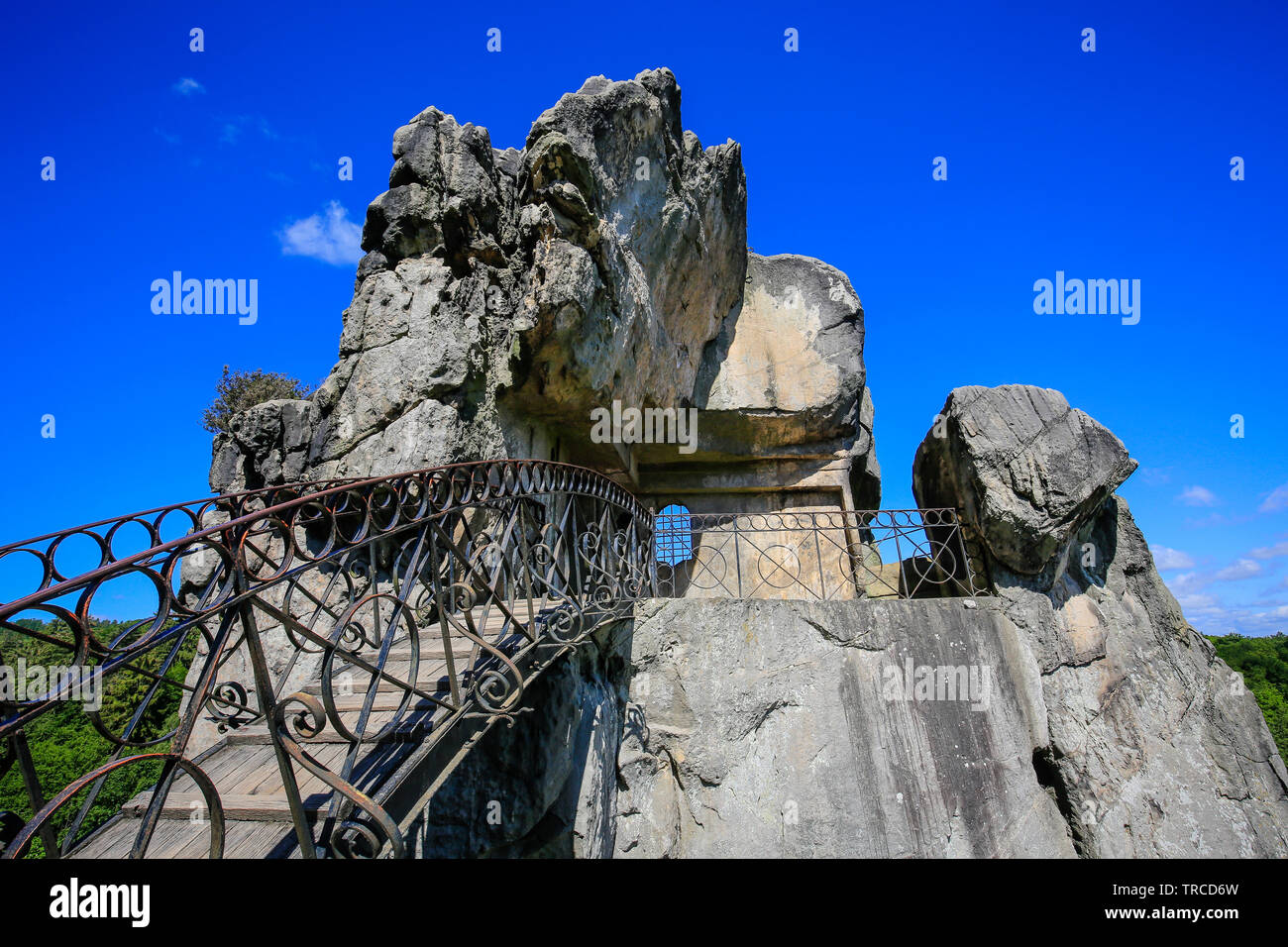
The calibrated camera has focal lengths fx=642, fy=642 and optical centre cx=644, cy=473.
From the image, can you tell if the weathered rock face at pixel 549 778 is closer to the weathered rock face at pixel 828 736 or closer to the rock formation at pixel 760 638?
the rock formation at pixel 760 638

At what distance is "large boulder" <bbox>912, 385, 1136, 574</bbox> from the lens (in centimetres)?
653

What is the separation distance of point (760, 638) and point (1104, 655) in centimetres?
353

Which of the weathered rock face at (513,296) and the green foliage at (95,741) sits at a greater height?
the weathered rock face at (513,296)

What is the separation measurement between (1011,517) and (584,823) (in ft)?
16.6

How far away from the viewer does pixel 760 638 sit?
6.20 metres

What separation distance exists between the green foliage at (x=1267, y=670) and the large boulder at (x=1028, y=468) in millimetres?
20922

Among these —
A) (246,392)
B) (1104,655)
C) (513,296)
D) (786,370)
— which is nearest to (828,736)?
(1104,655)

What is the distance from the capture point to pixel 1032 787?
5754 mm

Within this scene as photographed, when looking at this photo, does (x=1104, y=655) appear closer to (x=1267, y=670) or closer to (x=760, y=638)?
(x=760, y=638)

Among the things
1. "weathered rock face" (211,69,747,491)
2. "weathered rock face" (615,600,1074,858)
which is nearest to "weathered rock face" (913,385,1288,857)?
"weathered rock face" (615,600,1074,858)

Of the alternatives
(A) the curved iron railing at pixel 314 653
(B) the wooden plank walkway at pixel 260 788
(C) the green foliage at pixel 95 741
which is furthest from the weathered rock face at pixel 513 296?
(C) the green foliage at pixel 95 741

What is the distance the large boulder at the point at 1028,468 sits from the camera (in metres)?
6.53
